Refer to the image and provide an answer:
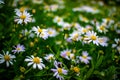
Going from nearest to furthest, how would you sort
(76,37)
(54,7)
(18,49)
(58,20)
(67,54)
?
1. (18,49)
2. (67,54)
3. (76,37)
4. (58,20)
5. (54,7)

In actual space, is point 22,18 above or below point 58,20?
above

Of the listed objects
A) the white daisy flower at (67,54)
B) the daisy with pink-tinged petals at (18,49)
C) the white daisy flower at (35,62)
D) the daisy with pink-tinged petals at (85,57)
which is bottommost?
the daisy with pink-tinged petals at (85,57)

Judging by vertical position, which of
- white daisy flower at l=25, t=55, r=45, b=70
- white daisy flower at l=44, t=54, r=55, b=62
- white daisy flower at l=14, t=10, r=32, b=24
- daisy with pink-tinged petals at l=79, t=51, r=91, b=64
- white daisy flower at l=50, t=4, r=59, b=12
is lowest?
daisy with pink-tinged petals at l=79, t=51, r=91, b=64

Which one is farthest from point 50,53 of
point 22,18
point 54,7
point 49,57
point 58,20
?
point 54,7

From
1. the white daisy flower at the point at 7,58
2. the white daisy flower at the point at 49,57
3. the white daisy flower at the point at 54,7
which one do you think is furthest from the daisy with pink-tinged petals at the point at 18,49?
the white daisy flower at the point at 54,7

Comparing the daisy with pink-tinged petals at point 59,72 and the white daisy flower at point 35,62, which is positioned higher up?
the white daisy flower at point 35,62

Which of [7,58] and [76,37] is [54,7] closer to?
[76,37]

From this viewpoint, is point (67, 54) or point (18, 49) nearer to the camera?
point (18, 49)

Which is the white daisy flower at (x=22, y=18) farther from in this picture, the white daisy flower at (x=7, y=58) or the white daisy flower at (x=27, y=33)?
the white daisy flower at (x=7, y=58)

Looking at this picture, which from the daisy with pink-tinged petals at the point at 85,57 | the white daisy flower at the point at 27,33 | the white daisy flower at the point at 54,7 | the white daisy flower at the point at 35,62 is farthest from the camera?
the white daisy flower at the point at 54,7

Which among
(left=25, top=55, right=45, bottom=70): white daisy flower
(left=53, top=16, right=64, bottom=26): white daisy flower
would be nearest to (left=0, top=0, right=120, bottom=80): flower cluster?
(left=25, top=55, right=45, bottom=70): white daisy flower

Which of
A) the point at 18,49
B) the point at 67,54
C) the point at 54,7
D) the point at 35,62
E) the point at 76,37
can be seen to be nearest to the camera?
the point at 35,62

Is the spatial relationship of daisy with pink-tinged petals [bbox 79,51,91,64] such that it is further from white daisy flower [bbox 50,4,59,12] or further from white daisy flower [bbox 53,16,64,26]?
white daisy flower [bbox 50,4,59,12]
